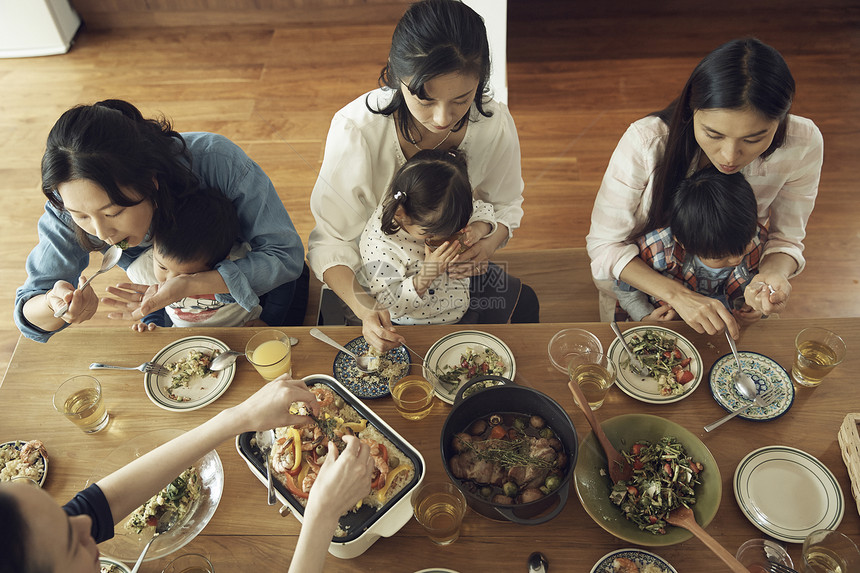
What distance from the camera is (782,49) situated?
3695 millimetres

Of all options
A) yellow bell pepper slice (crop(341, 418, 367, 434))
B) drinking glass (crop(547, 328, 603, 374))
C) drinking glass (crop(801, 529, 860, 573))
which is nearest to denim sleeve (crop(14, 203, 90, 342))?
yellow bell pepper slice (crop(341, 418, 367, 434))

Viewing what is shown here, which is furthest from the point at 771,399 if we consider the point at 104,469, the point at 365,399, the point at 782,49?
the point at 782,49

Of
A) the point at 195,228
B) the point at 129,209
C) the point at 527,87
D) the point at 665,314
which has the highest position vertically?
the point at 129,209

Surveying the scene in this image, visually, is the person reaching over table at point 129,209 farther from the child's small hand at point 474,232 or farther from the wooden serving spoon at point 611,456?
the wooden serving spoon at point 611,456

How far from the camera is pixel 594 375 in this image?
1.34 metres

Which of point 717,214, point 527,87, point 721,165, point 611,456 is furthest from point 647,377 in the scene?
point 527,87

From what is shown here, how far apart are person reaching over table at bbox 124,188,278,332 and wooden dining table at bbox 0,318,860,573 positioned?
20cm

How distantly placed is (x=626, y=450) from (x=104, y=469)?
43.8 inches

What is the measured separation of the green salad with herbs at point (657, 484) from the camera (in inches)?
44.3

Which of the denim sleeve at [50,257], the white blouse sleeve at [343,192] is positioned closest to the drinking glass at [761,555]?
the white blouse sleeve at [343,192]

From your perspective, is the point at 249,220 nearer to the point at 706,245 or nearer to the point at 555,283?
the point at 555,283

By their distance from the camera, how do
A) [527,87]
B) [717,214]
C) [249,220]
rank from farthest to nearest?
Result: 1. [527,87]
2. [249,220]
3. [717,214]

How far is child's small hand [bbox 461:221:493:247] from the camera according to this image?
1830 mm

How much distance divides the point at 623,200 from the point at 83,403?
5.11 feet
